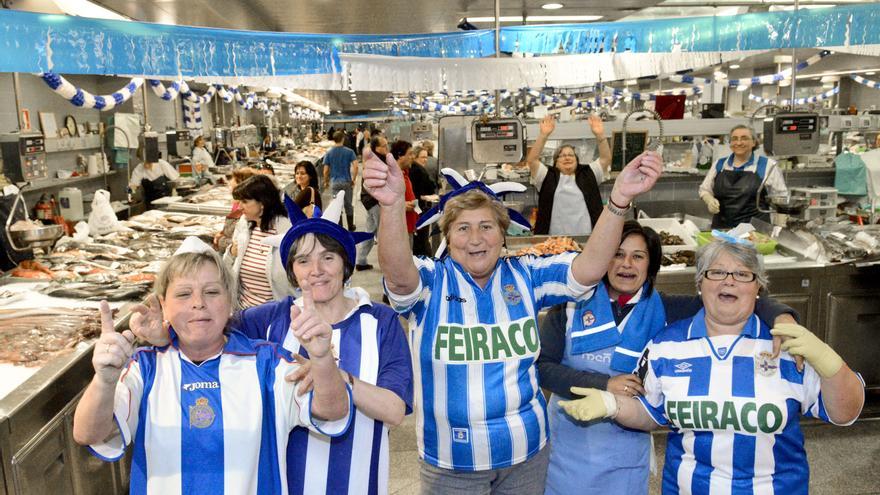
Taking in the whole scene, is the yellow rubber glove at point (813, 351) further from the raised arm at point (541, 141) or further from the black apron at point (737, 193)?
the black apron at point (737, 193)

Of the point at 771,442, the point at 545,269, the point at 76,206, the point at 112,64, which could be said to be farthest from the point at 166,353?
the point at 76,206

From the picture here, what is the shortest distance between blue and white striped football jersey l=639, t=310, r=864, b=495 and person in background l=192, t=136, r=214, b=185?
10.5 meters

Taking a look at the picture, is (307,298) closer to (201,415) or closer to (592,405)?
(201,415)

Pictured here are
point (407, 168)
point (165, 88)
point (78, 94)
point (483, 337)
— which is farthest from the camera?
point (165, 88)

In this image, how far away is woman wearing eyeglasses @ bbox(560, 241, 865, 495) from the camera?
2115 mm

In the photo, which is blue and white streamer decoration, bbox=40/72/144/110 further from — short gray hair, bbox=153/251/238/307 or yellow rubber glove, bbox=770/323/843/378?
yellow rubber glove, bbox=770/323/843/378

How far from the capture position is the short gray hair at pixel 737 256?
2258 millimetres

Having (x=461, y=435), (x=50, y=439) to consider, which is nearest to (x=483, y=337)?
(x=461, y=435)

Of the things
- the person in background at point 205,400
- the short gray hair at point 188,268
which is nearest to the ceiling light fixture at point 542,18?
the short gray hair at point 188,268

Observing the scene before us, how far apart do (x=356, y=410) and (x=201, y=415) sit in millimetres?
425

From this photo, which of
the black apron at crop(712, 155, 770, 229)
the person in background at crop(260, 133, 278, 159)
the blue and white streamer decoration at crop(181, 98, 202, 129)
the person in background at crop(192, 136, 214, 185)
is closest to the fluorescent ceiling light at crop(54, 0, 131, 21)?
the black apron at crop(712, 155, 770, 229)

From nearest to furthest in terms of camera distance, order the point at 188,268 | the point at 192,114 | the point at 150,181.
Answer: the point at 188,268 → the point at 150,181 → the point at 192,114

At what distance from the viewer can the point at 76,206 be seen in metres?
7.72

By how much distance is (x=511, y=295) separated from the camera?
94.7 inches
